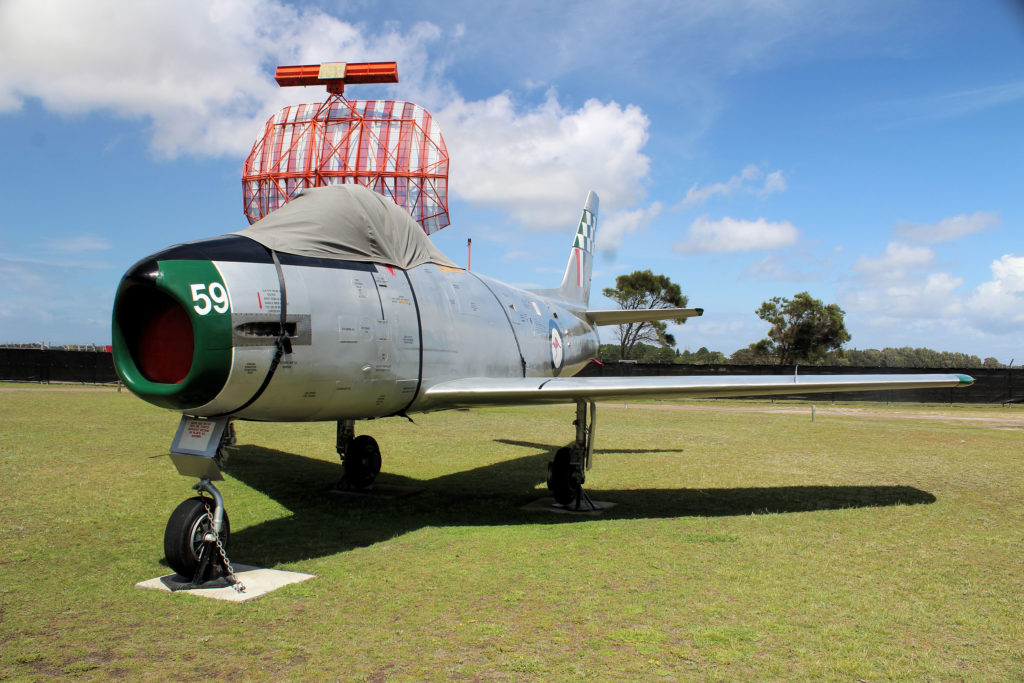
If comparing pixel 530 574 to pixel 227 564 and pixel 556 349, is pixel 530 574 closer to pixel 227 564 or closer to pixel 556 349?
pixel 227 564

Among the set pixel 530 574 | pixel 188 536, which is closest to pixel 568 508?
pixel 530 574

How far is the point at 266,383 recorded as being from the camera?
18.7ft

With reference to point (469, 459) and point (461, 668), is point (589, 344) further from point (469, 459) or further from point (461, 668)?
point (461, 668)

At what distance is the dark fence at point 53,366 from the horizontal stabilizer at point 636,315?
35.1 metres

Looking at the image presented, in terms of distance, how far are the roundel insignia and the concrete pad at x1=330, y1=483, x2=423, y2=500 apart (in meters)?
3.48

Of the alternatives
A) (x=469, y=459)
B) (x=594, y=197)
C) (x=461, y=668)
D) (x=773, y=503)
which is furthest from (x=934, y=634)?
(x=594, y=197)

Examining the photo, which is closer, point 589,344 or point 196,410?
point 196,410

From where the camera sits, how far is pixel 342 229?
686 cm

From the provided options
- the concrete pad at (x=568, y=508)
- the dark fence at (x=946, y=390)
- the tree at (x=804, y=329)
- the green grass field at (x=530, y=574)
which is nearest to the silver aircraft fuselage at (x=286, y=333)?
the green grass field at (x=530, y=574)

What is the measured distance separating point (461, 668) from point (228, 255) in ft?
12.6

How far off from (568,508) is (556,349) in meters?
3.97

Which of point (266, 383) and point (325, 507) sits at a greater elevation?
point (266, 383)

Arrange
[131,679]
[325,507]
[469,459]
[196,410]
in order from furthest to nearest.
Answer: [469,459]
[325,507]
[196,410]
[131,679]

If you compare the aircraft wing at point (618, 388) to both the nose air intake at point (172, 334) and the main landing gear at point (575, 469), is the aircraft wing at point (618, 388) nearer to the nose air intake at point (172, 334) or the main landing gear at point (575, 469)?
the main landing gear at point (575, 469)
